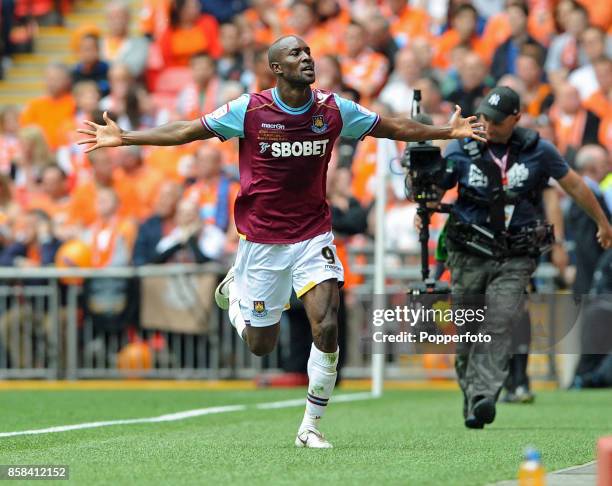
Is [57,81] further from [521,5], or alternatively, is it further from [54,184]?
[521,5]

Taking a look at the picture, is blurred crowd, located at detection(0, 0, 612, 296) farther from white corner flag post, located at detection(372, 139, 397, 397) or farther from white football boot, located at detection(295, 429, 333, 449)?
white football boot, located at detection(295, 429, 333, 449)

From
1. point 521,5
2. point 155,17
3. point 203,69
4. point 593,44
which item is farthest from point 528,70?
point 155,17

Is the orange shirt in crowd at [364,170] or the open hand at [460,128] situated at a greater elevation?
the open hand at [460,128]

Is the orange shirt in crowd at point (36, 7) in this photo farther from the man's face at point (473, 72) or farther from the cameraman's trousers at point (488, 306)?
the cameraman's trousers at point (488, 306)

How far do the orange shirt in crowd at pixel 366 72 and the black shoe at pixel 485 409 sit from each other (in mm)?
10129

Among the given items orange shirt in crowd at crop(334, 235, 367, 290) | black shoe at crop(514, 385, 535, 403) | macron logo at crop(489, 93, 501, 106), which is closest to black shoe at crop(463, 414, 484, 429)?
macron logo at crop(489, 93, 501, 106)

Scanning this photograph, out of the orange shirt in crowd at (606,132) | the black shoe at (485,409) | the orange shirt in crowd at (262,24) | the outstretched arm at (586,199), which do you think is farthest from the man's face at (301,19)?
the black shoe at (485,409)

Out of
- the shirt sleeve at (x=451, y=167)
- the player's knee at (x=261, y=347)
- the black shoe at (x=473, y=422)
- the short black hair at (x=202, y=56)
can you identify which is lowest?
the black shoe at (x=473, y=422)

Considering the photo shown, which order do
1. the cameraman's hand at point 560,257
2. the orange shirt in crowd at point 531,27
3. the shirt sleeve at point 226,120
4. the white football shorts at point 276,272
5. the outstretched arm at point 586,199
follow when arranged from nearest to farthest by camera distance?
the shirt sleeve at point 226,120 < the white football shorts at point 276,272 < the outstretched arm at point 586,199 < the cameraman's hand at point 560,257 < the orange shirt in crowd at point 531,27

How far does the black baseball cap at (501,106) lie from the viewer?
436 inches

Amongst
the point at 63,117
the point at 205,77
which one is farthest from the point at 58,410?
the point at 63,117

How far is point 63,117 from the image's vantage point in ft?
77.9

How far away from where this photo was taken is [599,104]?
18.9 metres

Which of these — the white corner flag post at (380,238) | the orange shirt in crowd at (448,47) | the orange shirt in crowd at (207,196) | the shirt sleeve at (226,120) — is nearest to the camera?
the shirt sleeve at (226,120)
